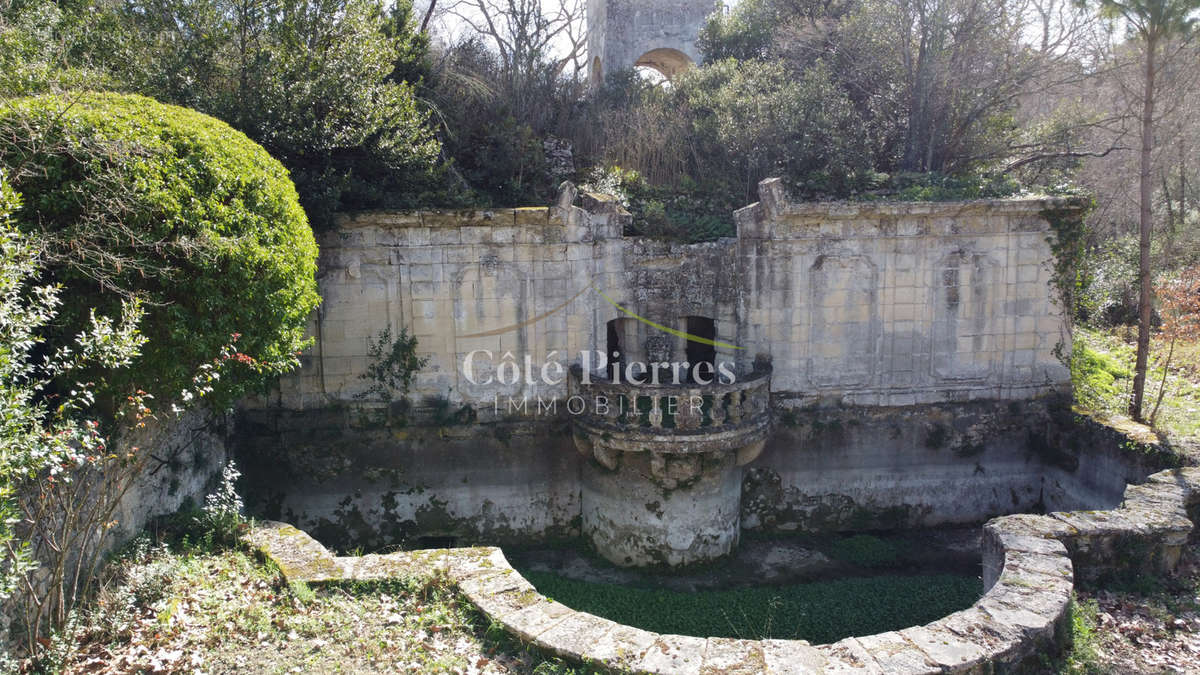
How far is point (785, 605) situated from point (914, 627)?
3264 millimetres

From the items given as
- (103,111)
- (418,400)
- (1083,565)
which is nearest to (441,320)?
(418,400)

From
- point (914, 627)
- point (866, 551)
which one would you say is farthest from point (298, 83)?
point (866, 551)

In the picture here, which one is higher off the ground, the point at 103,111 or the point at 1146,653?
the point at 103,111

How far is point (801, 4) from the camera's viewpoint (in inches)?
753

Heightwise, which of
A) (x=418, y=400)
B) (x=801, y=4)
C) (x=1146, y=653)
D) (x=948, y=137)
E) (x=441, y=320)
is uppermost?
(x=801, y=4)

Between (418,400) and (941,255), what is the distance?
8704 millimetres

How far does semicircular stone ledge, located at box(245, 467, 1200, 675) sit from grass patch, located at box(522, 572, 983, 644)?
5.93 ft

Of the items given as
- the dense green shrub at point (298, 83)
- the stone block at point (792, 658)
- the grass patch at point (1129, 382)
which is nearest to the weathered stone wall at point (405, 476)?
the dense green shrub at point (298, 83)

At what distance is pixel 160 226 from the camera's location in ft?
22.2

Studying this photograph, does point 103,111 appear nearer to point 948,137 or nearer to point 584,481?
point 584,481

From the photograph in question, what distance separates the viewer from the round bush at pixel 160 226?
6.41m

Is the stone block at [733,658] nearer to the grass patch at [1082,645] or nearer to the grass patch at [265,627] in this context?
the grass patch at [265,627]

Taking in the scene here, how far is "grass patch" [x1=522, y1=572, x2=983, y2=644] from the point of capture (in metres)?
9.67

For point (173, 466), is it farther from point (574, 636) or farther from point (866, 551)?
point (866, 551)
